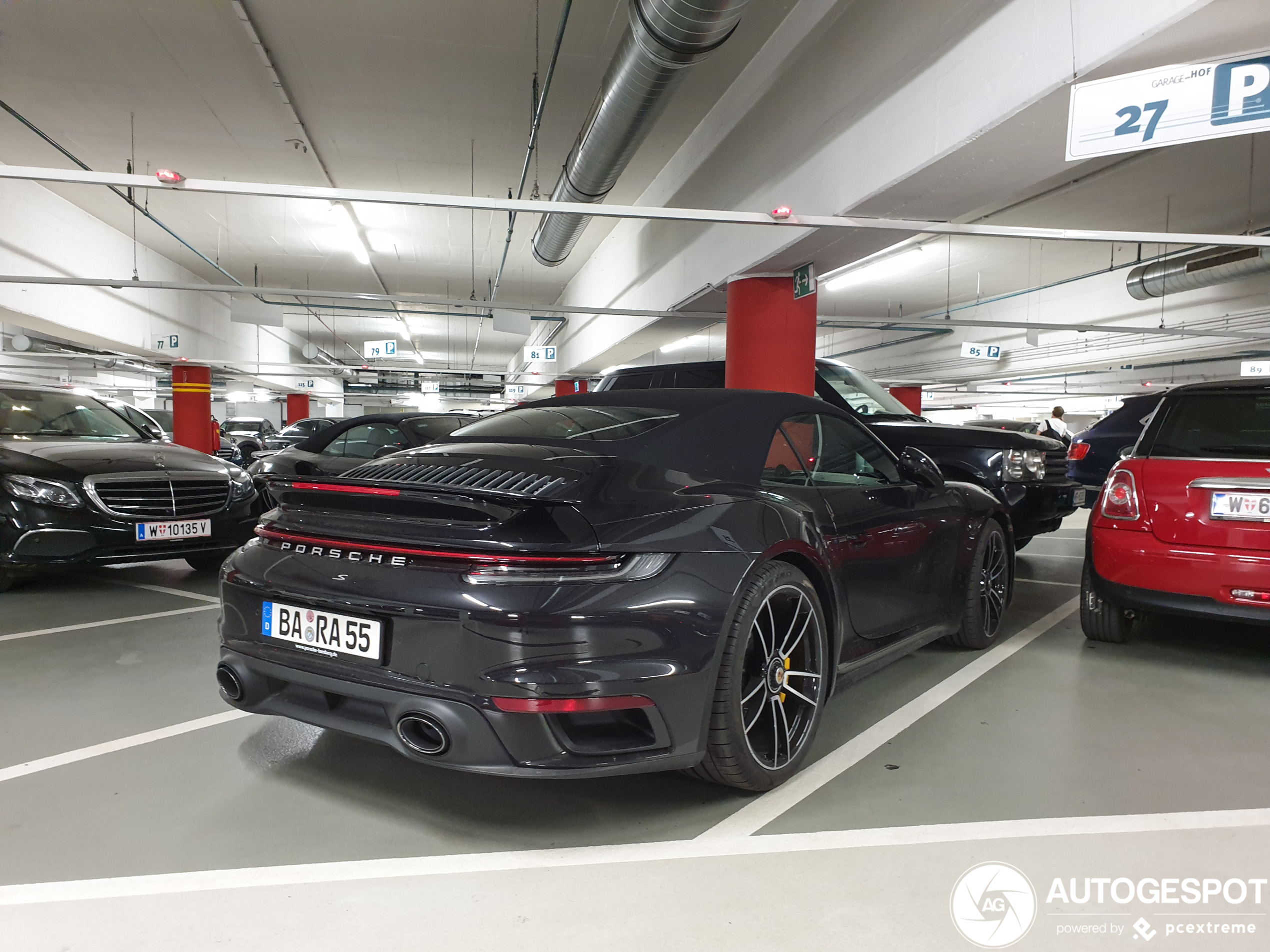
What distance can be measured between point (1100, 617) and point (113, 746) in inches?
164

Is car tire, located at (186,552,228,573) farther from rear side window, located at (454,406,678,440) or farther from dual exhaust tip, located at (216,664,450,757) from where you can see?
dual exhaust tip, located at (216,664,450,757)

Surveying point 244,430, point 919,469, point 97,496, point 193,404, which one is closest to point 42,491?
point 97,496

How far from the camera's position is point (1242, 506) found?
3.18 meters

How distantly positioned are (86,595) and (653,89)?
5.13 metres

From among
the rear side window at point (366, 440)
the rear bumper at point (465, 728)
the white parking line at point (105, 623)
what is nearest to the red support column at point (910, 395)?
the rear side window at point (366, 440)

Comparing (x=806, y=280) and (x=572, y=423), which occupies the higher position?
(x=806, y=280)

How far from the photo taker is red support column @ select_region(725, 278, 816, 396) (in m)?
8.04

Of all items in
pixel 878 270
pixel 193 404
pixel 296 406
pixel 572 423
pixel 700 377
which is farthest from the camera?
pixel 296 406

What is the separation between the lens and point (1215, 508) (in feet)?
10.6

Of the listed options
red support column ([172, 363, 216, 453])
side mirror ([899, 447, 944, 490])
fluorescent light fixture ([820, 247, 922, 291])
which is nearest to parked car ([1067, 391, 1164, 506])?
fluorescent light fixture ([820, 247, 922, 291])

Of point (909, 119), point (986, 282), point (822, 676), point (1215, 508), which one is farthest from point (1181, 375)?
point (822, 676)

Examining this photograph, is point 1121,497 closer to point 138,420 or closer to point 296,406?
point 138,420

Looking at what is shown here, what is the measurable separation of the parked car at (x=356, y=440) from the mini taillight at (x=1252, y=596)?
4790 millimetres

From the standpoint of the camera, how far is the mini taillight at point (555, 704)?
1679 mm
